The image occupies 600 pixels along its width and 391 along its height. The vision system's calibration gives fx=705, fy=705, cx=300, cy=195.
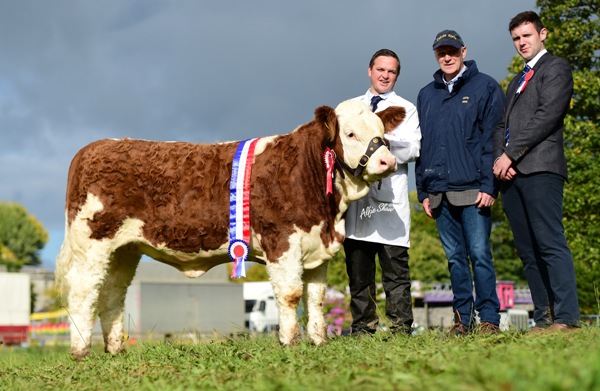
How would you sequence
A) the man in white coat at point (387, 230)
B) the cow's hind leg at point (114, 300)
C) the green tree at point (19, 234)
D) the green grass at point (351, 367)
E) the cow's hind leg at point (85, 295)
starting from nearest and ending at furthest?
1. the green grass at point (351, 367)
2. the cow's hind leg at point (85, 295)
3. the man in white coat at point (387, 230)
4. the cow's hind leg at point (114, 300)
5. the green tree at point (19, 234)

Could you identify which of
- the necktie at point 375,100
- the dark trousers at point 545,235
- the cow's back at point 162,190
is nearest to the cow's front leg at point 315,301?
the cow's back at point 162,190

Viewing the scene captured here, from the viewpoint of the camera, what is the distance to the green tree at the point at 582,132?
22.0 m

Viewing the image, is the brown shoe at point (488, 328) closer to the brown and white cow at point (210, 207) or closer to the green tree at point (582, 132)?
the brown and white cow at point (210, 207)

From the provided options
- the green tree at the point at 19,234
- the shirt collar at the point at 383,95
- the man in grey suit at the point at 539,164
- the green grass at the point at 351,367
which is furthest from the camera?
the green tree at the point at 19,234

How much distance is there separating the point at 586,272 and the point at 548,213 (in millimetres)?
16443

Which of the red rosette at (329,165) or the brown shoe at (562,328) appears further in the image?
the red rosette at (329,165)

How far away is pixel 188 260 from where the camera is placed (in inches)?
270

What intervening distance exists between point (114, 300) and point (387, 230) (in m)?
2.93

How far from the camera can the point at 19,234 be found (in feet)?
306

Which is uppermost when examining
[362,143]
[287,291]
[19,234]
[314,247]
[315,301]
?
[19,234]

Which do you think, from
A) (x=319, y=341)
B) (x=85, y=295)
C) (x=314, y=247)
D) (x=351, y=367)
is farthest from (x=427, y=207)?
(x=85, y=295)

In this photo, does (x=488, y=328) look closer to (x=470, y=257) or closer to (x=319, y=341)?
(x=470, y=257)

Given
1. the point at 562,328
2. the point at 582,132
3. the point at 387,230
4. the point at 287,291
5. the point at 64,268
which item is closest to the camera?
the point at 562,328

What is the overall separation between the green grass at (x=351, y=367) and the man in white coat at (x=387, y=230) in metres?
0.71
